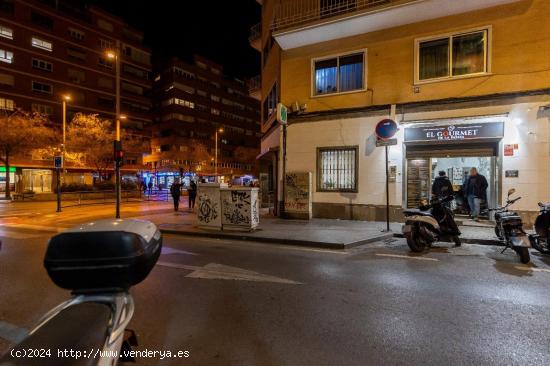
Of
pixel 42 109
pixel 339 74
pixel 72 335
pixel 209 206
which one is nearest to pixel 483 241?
pixel 209 206

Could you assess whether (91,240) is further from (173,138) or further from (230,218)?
(173,138)

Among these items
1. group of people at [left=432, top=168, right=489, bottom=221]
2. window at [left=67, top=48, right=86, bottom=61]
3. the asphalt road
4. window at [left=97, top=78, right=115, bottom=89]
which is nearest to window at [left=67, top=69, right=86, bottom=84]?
window at [left=67, top=48, right=86, bottom=61]

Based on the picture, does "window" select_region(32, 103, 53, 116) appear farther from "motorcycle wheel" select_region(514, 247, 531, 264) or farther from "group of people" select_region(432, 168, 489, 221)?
"motorcycle wheel" select_region(514, 247, 531, 264)

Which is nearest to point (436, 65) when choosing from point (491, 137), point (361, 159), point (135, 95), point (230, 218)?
point (491, 137)

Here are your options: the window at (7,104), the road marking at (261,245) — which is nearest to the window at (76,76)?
the window at (7,104)

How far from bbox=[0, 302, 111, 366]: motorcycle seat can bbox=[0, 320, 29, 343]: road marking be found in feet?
7.35

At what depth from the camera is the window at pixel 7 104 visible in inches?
1422

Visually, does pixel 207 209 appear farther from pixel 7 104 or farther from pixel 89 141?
pixel 7 104

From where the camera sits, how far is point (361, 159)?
1203cm

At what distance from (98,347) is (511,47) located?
13267 millimetres

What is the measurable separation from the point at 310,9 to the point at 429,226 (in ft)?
34.4

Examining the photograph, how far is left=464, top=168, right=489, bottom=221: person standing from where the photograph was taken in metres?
10.7

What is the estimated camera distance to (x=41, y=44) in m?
40.2

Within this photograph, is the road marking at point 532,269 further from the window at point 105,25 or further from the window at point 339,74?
the window at point 105,25
